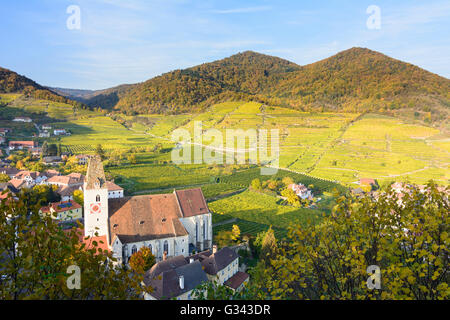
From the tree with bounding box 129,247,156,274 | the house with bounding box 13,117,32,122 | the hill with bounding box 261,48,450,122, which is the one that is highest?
the hill with bounding box 261,48,450,122

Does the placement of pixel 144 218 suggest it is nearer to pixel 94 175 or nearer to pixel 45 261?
pixel 94 175

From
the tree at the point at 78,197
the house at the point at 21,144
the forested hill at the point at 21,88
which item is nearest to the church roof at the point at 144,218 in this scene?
the tree at the point at 78,197

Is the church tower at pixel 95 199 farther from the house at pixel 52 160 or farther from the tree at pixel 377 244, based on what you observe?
the house at pixel 52 160

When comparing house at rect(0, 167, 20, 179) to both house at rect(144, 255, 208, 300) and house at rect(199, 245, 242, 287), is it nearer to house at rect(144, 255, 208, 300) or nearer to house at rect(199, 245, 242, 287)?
house at rect(144, 255, 208, 300)

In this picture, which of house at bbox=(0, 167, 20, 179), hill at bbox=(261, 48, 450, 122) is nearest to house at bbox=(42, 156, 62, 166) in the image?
house at bbox=(0, 167, 20, 179)

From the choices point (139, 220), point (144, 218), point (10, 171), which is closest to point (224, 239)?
point (144, 218)

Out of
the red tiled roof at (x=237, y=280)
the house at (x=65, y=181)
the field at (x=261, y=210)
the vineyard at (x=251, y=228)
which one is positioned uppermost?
the house at (x=65, y=181)

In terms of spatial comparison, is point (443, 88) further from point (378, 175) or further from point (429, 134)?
point (378, 175)
